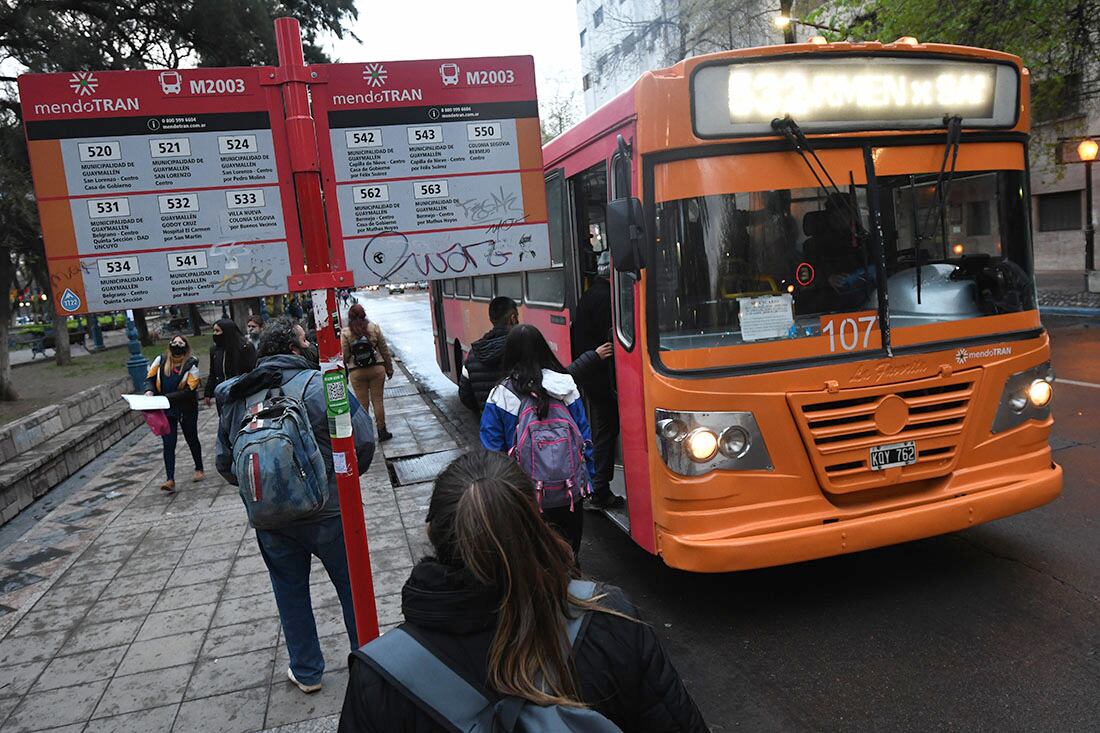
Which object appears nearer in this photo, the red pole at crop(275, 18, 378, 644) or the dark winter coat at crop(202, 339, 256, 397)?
the red pole at crop(275, 18, 378, 644)

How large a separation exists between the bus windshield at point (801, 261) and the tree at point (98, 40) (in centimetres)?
1211

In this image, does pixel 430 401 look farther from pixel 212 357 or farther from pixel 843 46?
pixel 843 46

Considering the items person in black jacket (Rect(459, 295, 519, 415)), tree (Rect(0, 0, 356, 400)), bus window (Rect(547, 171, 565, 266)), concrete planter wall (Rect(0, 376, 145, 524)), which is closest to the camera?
person in black jacket (Rect(459, 295, 519, 415))

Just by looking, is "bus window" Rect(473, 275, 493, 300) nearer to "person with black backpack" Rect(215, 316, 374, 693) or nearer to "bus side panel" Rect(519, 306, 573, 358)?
"bus side panel" Rect(519, 306, 573, 358)

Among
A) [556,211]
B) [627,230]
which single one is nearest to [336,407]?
[627,230]

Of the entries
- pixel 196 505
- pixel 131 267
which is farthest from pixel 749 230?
pixel 196 505

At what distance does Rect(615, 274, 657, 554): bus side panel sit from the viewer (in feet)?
14.3

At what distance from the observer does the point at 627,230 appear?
4.11m

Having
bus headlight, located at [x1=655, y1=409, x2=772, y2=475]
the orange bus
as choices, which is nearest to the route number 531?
the orange bus

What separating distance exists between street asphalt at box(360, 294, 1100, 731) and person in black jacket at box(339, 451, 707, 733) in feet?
7.16

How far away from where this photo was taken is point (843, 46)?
14.0 feet

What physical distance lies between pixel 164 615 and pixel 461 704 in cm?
450

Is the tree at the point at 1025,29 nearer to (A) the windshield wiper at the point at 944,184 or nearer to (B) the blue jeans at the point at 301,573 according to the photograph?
(A) the windshield wiper at the point at 944,184

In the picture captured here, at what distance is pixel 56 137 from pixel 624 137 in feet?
9.36
